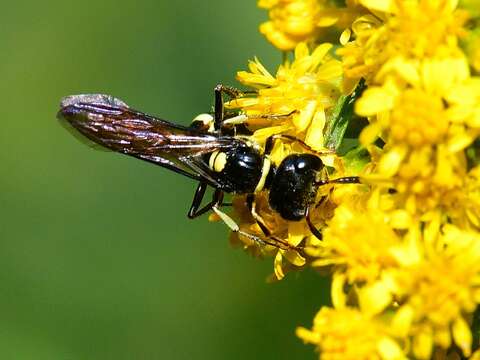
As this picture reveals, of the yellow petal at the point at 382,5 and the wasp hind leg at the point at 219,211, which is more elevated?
the yellow petal at the point at 382,5

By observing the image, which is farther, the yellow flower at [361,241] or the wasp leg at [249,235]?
the wasp leg at [249,235]

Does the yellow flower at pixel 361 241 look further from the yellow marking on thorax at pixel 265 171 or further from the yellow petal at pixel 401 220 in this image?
the yellow marking on thorax at pixel 265 171

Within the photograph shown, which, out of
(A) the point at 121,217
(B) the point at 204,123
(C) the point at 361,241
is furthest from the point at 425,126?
(A) the point at 121,217

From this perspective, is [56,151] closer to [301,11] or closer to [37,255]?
[37,255]

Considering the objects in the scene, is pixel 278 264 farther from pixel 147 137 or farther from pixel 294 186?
pixel 147 137

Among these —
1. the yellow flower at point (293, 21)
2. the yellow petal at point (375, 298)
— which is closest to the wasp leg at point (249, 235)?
the yellow petal at point (375, 298)

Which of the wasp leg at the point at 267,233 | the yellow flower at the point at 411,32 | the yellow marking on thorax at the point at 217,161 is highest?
the yellow flower at the point at 411,32

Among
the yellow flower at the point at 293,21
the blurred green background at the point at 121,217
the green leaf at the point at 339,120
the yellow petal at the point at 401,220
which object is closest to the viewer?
the yellow petal at the point at 401,220

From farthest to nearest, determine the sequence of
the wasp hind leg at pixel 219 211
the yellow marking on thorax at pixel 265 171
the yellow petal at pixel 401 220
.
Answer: the yellow marking on thorax at pixel 265 171, the wasp hind leg at pixel 219 211, the yellow petal at pixel 401 220
